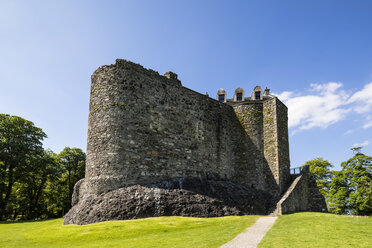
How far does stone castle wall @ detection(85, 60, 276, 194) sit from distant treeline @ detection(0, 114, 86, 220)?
1593 cm

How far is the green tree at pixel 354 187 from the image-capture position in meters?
28.4

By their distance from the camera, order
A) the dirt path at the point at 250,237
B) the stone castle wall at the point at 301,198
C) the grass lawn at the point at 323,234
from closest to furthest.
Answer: the grass lawn at the point at 323,234 → the dirt path at the point at 250,237 → the stone castle wall at the point at 301,198

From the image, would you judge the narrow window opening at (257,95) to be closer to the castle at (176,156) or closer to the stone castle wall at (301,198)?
the castle at (176,156)

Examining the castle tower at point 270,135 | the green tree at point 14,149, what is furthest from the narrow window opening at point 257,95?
the green tree at point 14,149

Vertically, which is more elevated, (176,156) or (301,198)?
(176,156)

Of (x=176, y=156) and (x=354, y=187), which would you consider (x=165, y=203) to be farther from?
(x=354, y=187)

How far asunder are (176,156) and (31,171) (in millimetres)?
20700

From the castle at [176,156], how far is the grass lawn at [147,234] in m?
1.82

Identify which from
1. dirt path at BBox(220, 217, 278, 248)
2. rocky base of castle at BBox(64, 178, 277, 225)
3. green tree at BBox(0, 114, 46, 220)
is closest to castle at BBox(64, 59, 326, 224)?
rocky base of castle at BBox(64, 178, 277, 225)

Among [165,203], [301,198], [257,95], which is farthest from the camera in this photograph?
[257,95]

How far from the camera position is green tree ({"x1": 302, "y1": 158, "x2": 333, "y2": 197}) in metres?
45.4

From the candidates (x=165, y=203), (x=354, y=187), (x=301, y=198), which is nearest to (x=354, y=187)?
(x=354, y=187)

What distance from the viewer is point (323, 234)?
12.1m

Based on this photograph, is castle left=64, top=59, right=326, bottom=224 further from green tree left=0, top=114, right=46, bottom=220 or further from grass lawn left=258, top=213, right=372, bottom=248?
green tree left=0, top=114, right=46, bottom=220
